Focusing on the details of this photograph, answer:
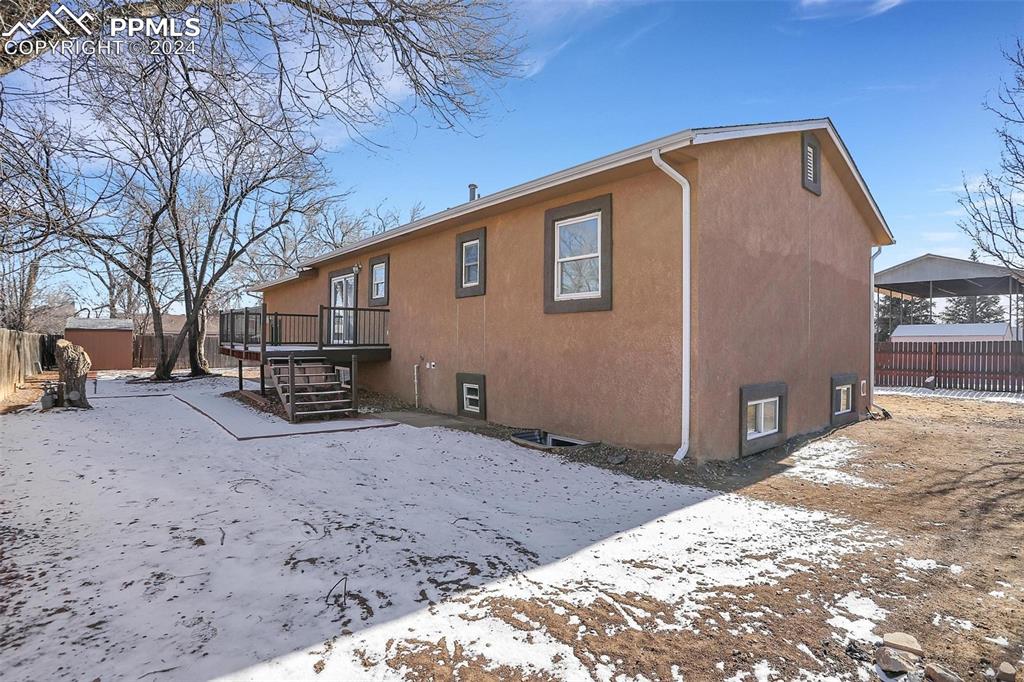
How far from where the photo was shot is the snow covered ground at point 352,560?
7.50 feet

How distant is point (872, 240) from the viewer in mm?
10750

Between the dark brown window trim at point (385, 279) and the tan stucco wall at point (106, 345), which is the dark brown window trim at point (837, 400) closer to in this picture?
the dark brown window trim at point (385, 279)

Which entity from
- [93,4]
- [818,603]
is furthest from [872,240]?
[93,4]

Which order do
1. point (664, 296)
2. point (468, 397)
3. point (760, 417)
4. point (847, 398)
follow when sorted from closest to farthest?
point (664, 296), point (760, 417), point (468, 397), point (847, 398)

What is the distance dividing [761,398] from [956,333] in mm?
17398

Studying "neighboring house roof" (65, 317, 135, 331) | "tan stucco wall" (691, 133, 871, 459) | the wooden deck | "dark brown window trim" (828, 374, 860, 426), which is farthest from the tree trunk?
"dark brown window trim" (828, 374, 860, 426)

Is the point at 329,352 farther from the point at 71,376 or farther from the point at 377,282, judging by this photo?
the point at 71,376

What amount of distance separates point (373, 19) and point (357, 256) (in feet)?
30.4

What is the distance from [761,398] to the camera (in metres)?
6.84

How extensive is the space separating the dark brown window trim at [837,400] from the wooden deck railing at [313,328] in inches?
358

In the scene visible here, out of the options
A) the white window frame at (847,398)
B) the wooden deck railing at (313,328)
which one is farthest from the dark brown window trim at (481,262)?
the white window frame at (847,398)

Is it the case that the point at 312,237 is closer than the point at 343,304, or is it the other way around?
the point at 343,304

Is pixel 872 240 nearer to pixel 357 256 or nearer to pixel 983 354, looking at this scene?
pixel 983 354

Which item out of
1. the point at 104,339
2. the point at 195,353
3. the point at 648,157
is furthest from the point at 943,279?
the point at 104,339
